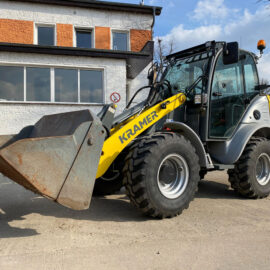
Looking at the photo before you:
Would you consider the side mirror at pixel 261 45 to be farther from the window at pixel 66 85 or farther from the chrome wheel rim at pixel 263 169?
the window at pixel 66 85

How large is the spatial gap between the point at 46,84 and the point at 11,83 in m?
1.25

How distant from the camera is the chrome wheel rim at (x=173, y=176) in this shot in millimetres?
3887

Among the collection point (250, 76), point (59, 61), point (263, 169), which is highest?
point (59, 61)

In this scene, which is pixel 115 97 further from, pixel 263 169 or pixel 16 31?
pixel 263 169

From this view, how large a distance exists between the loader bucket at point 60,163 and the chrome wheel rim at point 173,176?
1050mm

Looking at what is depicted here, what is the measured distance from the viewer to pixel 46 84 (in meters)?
10.8

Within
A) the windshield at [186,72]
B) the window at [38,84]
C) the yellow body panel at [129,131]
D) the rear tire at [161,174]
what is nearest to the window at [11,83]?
the window at [38,84]

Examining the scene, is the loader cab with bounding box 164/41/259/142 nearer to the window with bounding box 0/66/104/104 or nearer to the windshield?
the windshield

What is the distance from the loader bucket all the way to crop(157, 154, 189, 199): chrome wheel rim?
1050 millimetres

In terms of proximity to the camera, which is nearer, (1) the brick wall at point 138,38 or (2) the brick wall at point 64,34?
(2) the brick wall at point 64,34

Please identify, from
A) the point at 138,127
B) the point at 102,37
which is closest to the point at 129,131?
the point at 138,127

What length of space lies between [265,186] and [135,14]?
12.1 meters

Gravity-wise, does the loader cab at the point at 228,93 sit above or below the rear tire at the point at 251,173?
above

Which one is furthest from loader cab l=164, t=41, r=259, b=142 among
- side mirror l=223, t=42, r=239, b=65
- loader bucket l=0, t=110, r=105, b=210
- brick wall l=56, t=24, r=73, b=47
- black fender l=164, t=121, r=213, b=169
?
brick wall l=56, t=24, r=73, b=47
